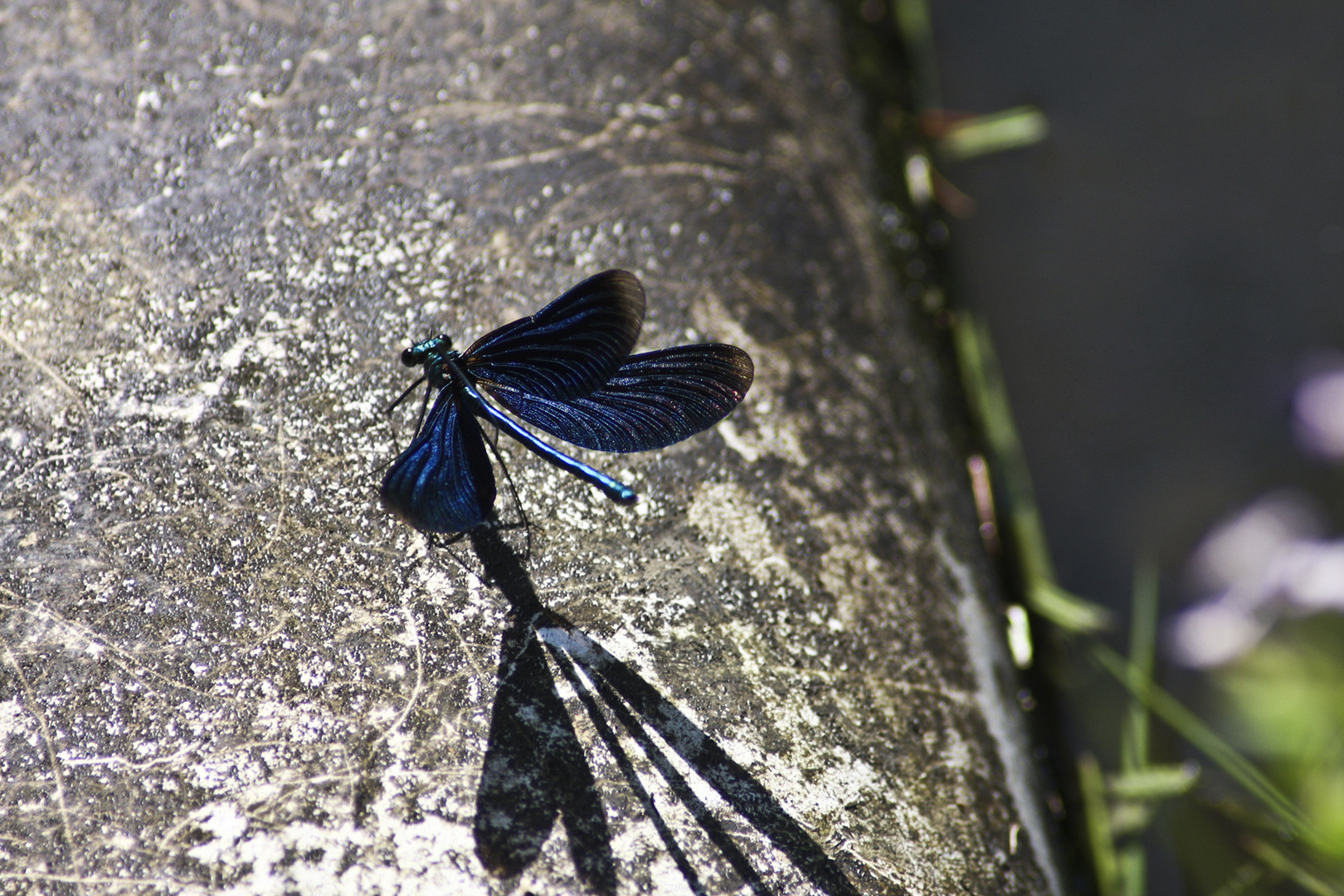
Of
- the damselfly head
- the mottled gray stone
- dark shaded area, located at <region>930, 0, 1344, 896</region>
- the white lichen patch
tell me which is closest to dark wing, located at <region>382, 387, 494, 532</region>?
the damselfly head

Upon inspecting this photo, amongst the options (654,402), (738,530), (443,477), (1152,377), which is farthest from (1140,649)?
(443,477)

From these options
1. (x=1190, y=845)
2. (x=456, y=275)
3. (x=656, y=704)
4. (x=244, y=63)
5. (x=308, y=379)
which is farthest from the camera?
(x=1190, y=845)

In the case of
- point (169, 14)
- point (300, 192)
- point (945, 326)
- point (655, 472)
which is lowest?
point (655, 472)

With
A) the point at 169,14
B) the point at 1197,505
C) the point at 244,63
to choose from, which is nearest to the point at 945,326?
the point at 1197,505

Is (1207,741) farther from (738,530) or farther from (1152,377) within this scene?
(738,530)

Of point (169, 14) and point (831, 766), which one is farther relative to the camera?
point (169, 14)

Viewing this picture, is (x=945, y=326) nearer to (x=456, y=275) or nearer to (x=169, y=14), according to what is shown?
(x=456, y=275)
